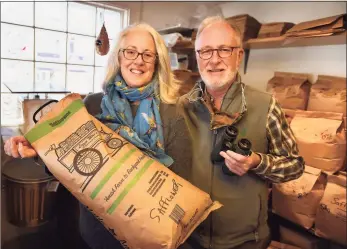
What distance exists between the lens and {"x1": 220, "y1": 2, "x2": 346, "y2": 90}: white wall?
6.86 feet

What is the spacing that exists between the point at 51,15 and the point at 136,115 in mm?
1839

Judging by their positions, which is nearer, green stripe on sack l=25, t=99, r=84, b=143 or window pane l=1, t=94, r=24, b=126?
green stripe on sack l=25, t=99, r=84, b=143

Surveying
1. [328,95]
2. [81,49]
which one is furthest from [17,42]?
[328,95]

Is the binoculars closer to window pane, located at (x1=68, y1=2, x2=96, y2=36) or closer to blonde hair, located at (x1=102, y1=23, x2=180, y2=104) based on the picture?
blonde hair, located at (x1=102, y1=23, x2=180, y2=104)

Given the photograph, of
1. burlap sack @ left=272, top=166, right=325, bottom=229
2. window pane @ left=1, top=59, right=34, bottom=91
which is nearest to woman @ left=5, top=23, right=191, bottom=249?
burlap sack @ left=272, top=166, right=325, bottom=229

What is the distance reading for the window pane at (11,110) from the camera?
2.29 meters

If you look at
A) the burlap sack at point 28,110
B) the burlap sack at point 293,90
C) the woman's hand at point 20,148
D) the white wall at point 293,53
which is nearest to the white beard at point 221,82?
the woman's hand at point 20,148

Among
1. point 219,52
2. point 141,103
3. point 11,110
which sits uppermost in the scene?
point 219,52

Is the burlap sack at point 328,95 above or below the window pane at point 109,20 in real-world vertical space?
below

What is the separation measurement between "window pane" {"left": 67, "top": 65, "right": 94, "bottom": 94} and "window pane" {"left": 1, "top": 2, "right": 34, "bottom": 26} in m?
0.50

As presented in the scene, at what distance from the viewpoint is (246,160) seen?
3.20 ft

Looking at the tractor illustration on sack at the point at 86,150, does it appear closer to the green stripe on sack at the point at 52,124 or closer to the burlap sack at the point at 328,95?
the green stripe on sack at the point at 52,124

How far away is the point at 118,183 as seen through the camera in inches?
32.9

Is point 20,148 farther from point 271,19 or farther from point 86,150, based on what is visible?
point 271,19
